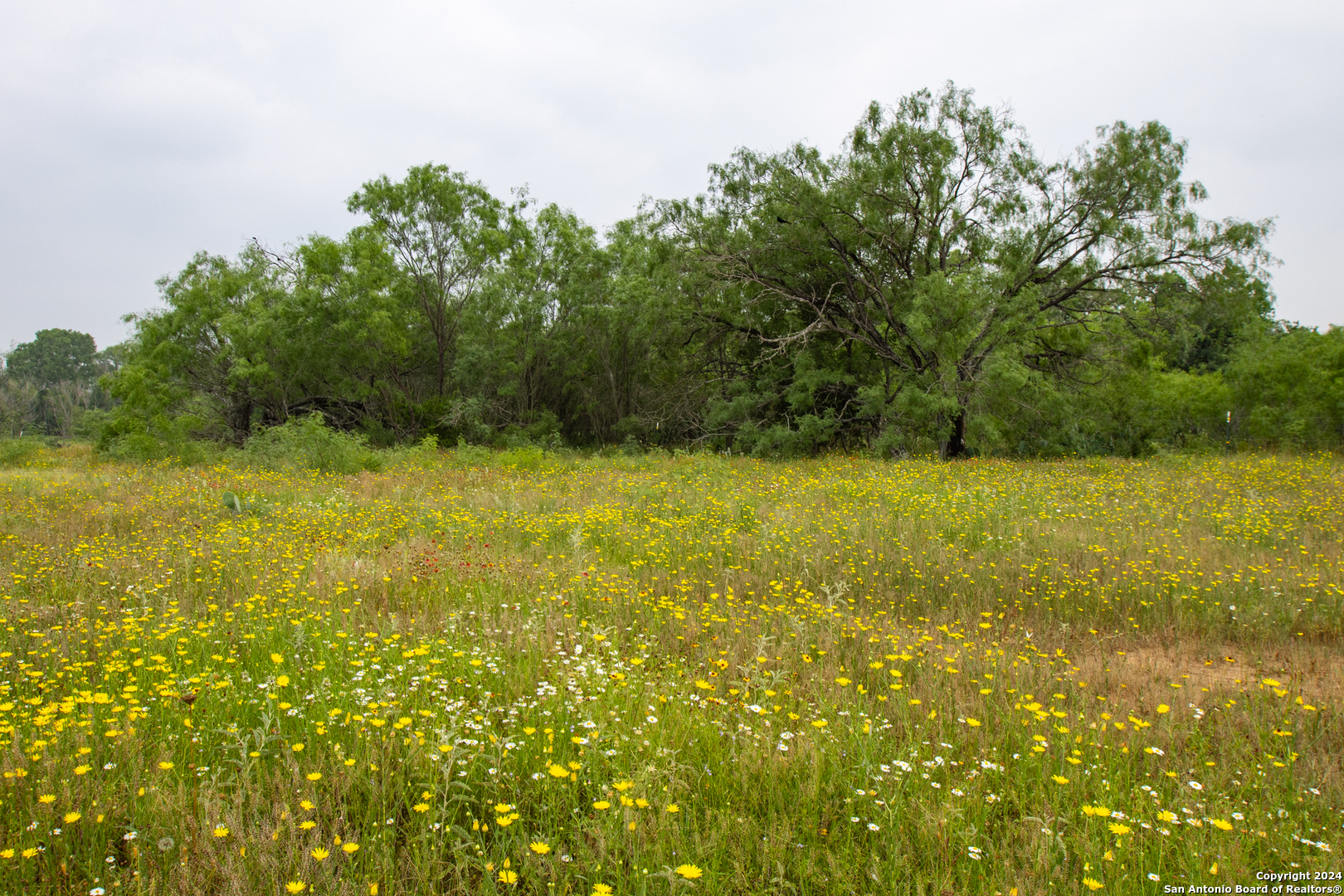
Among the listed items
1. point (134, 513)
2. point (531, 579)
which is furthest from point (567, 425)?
point (531, 579)

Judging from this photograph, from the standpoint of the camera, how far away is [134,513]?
8836mm

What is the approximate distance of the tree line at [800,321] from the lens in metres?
17.8

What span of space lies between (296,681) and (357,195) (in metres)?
29.9

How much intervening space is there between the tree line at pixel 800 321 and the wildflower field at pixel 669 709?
471 inches

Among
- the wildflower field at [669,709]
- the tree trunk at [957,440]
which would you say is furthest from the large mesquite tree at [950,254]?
the wildflower field at [669,709]

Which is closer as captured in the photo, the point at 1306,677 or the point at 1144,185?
the point at 1306,677

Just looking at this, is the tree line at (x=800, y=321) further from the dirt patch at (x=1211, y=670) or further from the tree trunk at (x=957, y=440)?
the dirt patch at (x=1211, y=670)

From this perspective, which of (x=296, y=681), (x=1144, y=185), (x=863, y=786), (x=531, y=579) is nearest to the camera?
(x=863, y=786)

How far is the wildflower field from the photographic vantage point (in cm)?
238

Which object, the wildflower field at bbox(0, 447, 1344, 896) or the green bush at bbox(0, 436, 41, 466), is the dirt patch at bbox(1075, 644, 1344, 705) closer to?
the wildflower field at bbox(0, 447, 1344, 896)

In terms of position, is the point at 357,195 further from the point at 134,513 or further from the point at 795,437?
the point at 134,513

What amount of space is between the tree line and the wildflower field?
1197cm

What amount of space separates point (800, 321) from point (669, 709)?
18.9 m

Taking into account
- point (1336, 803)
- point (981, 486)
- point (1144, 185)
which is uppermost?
point (1144, 185)
